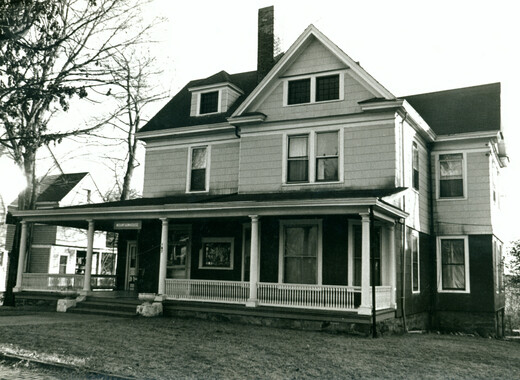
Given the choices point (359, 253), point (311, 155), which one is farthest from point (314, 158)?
point (359, 253)

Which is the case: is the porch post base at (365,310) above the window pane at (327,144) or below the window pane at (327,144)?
below

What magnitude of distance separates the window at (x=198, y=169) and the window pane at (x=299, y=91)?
4.08m

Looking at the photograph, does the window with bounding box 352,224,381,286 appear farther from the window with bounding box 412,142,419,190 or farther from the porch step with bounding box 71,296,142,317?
the porch step with bounding box 71,296,142,317

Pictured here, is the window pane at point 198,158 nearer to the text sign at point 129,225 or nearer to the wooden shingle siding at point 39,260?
the text sign at point 129,225

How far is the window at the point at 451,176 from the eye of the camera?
729 inches

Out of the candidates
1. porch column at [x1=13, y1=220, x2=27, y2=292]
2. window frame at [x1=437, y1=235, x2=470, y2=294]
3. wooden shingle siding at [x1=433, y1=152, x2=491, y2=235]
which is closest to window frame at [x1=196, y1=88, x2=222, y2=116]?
porch column at [x1=13, y1=220, x2=27, y2=292]

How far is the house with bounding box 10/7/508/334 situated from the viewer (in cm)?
1526

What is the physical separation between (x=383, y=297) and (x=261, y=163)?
19.0ft

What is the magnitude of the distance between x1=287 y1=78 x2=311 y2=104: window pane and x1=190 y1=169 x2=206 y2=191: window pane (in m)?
4.43

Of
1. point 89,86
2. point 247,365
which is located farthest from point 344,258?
point 89,86

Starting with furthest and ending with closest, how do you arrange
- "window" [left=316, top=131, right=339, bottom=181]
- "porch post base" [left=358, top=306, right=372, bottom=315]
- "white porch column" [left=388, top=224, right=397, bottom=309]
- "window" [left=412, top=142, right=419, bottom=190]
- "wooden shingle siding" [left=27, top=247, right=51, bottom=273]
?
"wooden shingle siding" [left=27, top=247, right=51, bottom=273]
"window" [left=412, top=142, right=419, bottom=190]
"window" [left=316, top=131, right=339, bottom=181]
"white porch column" [left=388, top=224, right=397, bottom=309]
"porch post base" [left=358, top=306, right=372, bottom=315]

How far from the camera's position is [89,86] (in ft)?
34.0

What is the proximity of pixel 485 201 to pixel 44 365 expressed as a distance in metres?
14.6

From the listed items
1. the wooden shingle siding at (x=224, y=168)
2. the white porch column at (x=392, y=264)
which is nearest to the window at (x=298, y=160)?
the wooden shingle siding at (x=224, y=168)
